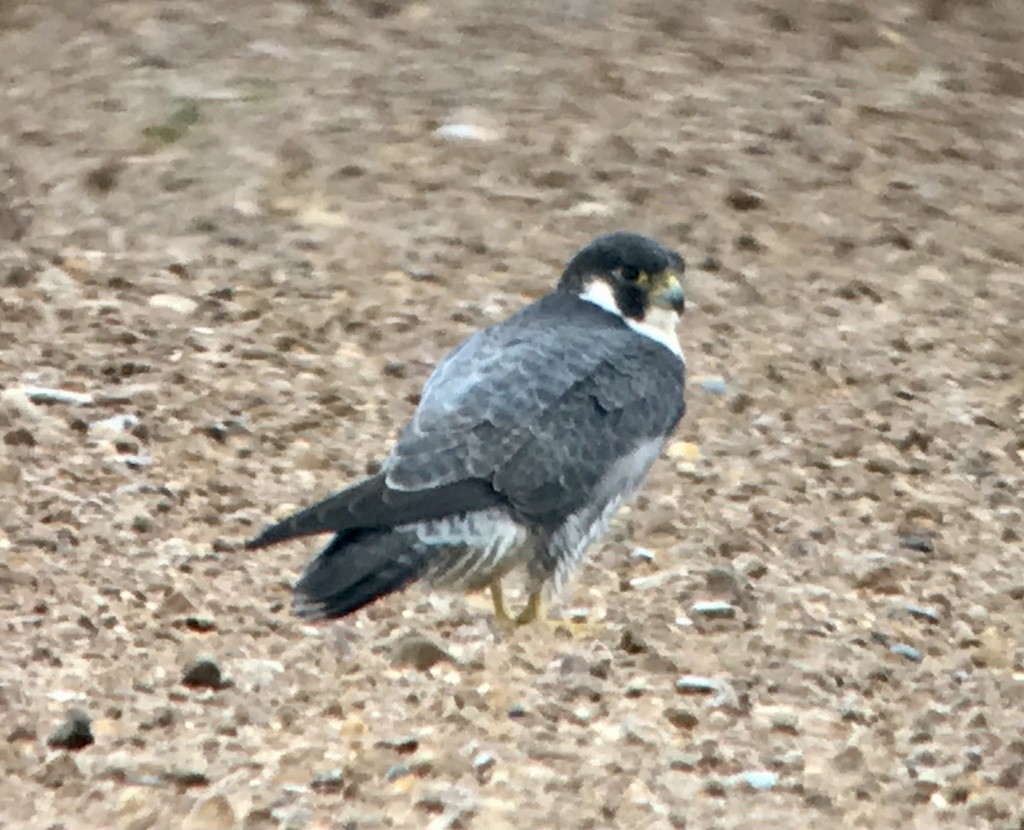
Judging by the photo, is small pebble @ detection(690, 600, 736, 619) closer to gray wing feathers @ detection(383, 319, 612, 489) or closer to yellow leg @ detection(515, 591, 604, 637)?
Answer: yellow leg @ detection(515, 591, 604, 637)

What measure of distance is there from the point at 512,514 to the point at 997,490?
4.78 ft

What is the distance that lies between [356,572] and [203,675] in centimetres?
32

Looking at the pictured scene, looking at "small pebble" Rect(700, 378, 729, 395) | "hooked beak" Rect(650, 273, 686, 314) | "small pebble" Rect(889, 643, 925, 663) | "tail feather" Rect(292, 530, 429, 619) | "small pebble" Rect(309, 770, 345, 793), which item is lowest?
"small pebble" Rect(700, 378, 729, 395)

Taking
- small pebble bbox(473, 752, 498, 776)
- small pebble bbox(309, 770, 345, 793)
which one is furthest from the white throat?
small pebble bbox(309, 770, 345, 793)

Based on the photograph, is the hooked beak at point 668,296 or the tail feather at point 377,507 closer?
the tail feather at point 377,507

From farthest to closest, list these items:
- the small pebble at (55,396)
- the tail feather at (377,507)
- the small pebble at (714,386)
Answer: the small pebble at (714,386)
the small pebble at (55,396)
the tail feather at (377,507)

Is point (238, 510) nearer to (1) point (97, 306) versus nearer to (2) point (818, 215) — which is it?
(1) point (97, 306)

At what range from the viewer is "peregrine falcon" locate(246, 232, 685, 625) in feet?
12.0

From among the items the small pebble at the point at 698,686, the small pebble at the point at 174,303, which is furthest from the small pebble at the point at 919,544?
the small pebble at the point at 174,303

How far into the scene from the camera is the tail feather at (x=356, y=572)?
3607 mm

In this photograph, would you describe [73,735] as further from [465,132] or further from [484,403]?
[465,132]

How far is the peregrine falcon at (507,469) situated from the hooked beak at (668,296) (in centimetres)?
9

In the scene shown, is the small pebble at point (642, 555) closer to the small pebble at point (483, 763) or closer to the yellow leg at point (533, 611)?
the yellow leg at point (533, 611)

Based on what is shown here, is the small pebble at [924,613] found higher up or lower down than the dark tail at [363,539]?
lower down
